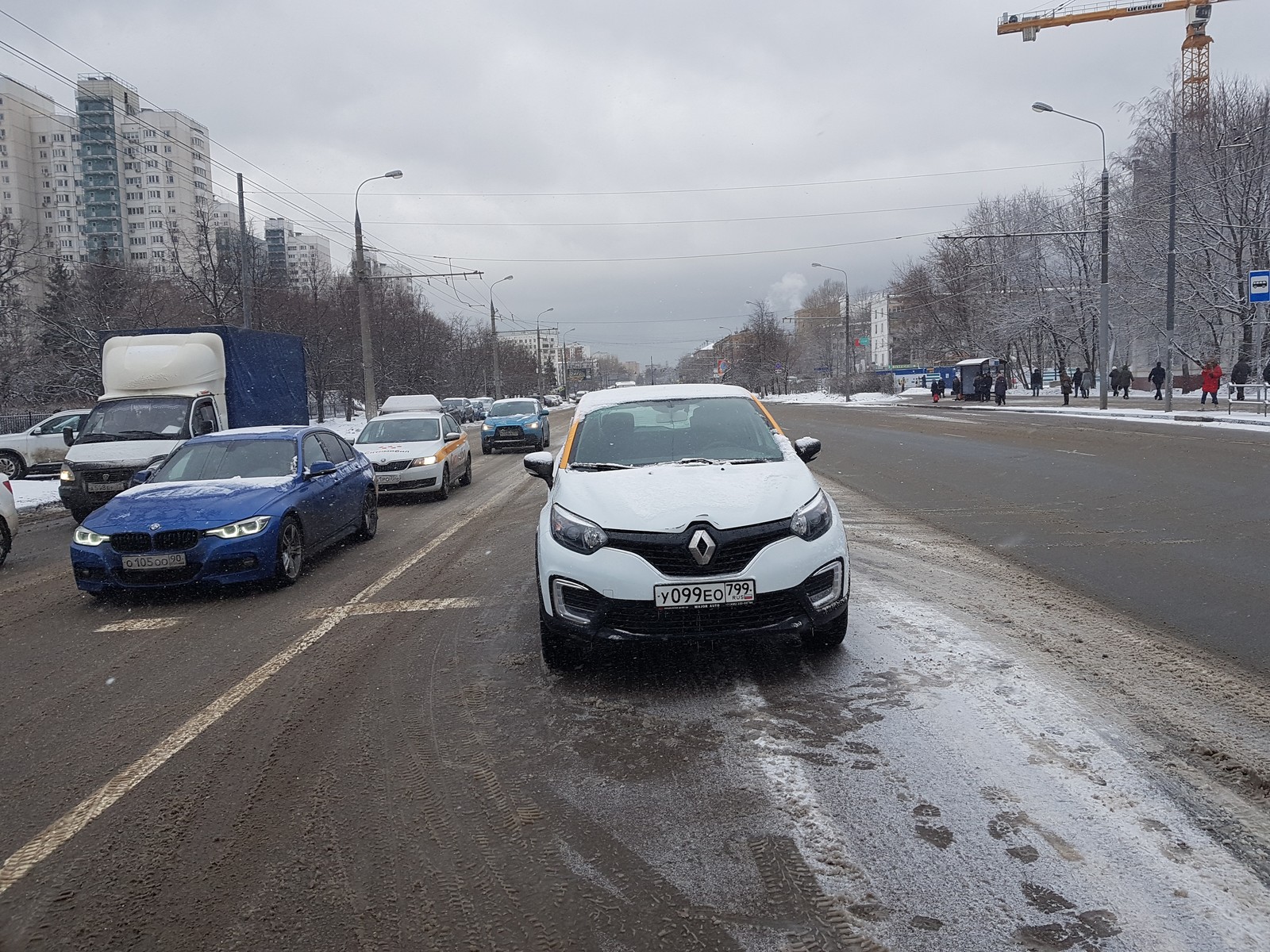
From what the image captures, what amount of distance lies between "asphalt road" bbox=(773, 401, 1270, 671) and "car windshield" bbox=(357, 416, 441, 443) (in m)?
6.82

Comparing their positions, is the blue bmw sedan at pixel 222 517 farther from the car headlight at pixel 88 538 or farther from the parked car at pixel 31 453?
the parked car at pixel 31 453

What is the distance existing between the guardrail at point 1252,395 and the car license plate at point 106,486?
30.0 m

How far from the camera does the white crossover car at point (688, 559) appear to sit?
4629 mm

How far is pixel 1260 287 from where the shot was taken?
76.8 ft

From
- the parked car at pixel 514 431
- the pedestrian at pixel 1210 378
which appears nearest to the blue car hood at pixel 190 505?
the parked car at pixel 514 431

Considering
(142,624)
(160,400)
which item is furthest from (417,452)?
(142,624)

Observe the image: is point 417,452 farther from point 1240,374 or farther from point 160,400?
point 1240,374

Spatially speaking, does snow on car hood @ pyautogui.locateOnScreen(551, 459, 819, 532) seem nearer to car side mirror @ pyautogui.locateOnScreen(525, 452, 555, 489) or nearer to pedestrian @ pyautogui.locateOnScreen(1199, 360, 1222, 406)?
car side mirror @ pyautogui.locateOnScreen(525, 452, 555, 489)

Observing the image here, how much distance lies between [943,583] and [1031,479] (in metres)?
7.29

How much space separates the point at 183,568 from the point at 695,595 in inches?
180

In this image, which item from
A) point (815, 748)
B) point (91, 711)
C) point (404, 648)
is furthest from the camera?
point (404, 648)

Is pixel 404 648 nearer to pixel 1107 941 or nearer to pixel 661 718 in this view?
pixel 661 718

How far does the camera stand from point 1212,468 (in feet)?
45.1

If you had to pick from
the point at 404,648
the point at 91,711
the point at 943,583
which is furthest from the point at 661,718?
the point at 943,583
